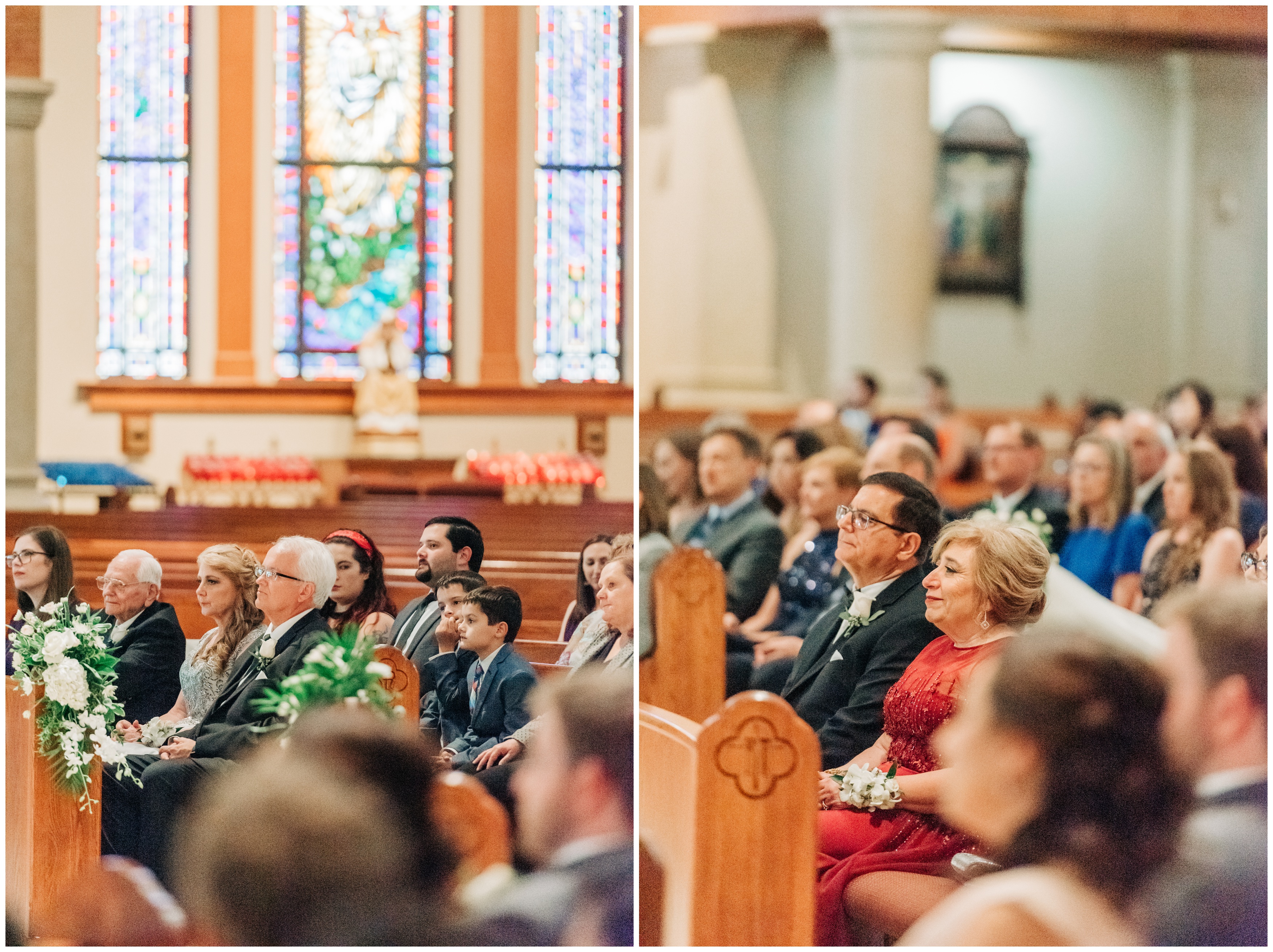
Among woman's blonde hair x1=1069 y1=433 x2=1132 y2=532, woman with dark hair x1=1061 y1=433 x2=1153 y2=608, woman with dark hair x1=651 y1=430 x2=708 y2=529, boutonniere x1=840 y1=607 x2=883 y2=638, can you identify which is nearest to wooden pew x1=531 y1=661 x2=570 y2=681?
boutonniere x1=840 y1=607 x2=883 y2=638

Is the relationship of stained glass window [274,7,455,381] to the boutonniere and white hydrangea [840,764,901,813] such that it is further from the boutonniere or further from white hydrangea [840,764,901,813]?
white hydrangea [840,764,901,813]

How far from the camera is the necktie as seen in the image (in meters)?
3.18

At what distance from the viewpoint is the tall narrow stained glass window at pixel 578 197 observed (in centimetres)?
1151

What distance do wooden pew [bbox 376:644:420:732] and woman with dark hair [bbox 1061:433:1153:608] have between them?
8.53ft

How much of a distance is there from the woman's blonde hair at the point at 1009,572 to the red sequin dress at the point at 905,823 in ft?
0.23

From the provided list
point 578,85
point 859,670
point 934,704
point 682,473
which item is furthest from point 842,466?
point 578,85

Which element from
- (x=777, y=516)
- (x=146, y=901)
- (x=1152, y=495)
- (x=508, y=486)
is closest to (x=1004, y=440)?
(x=1152, y=495)

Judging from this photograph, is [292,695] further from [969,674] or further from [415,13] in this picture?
[415,13]

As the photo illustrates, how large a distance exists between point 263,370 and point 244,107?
2.01 m

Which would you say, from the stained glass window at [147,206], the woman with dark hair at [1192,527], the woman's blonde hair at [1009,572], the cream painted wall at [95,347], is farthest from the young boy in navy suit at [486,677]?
the stained glass window at [147,206]

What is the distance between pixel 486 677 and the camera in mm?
3191

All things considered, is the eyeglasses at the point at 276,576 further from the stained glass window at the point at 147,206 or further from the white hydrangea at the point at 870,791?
the stained glass window at the point at 147,206

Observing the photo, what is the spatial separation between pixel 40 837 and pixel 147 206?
922cm

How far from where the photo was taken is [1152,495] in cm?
557
